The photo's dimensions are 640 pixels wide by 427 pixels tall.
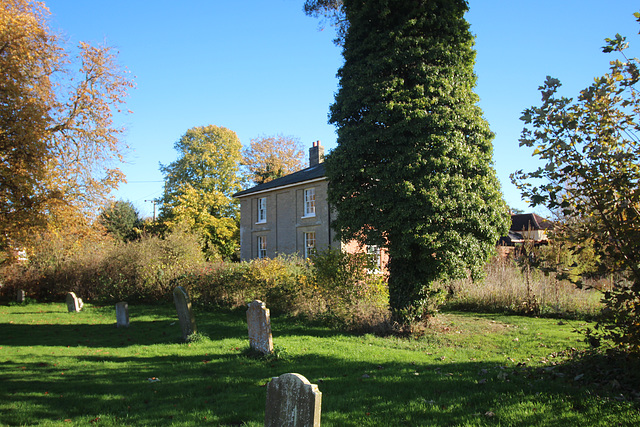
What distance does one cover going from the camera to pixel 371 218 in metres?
10.8

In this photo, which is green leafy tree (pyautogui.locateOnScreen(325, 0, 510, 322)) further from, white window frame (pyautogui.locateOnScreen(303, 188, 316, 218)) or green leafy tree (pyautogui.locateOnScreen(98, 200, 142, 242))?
green leafy tree (pyautogui.locateOnScreen(98, 200, 142, 242))

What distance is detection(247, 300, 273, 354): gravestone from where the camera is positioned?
8602mm

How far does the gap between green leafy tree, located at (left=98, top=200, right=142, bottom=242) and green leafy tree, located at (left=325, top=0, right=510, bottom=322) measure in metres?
33.3

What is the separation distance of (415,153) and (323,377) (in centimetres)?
598

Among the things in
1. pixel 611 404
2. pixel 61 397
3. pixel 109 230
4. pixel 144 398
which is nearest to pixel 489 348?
pixel 611 404

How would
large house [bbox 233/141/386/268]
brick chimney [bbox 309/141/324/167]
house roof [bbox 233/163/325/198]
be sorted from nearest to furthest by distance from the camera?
large house [bbox 233/141/386/268] < house roof [bbox 233/163/325/198] < brick chimney [bbox 309/141/324/167]

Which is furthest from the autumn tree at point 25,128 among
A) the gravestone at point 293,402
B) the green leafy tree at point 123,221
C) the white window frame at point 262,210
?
the green leafy tree at point 123,221

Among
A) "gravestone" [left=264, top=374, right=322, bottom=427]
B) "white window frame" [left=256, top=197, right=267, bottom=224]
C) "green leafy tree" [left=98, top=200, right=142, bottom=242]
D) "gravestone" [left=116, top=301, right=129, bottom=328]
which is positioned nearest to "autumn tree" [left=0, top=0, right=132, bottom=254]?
"gravestone" [left=116, top=301, right=129, bottom=328]

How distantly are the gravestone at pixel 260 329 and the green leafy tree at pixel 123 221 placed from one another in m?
33.8

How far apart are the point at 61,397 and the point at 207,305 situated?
10599 mm

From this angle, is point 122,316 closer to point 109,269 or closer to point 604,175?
point 109,269

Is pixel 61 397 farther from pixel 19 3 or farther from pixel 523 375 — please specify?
pixel 19 3

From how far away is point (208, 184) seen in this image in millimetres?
41500

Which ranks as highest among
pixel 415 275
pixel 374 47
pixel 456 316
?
pixel 374 47
